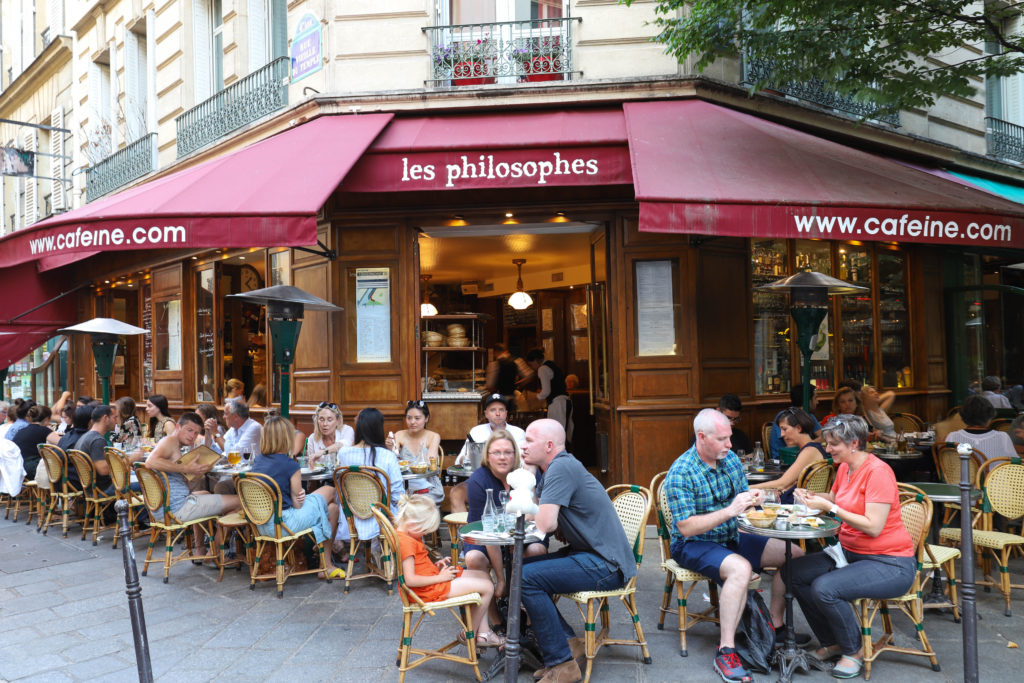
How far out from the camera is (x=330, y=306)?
8203mm

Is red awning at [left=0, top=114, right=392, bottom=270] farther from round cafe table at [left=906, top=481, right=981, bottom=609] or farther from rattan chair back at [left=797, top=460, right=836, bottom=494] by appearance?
round cafe table at [left=906, top=481, right=981, bottom=609]

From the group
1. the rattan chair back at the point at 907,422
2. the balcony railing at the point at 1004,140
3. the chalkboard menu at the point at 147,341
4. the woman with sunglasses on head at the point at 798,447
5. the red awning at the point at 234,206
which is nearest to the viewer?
the woman with sunglasses on head at the point at 798,447

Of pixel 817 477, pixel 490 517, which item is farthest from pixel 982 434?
pixel 490 517

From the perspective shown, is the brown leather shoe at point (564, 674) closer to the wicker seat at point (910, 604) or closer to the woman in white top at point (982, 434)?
the wicker seat at point (910, 604)

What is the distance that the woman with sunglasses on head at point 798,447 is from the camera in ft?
19.7

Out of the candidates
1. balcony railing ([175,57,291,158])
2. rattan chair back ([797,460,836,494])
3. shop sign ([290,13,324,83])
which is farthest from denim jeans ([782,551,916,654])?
balcony railing ([175,57,291,158])

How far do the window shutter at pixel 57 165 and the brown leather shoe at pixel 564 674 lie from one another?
16232 mm

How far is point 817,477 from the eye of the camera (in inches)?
234

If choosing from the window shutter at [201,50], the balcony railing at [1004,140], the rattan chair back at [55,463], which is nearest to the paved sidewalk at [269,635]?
the rattan chair back at [55,463]

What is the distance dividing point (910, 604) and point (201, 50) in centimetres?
1173

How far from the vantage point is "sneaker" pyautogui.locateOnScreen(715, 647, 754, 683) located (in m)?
4.24

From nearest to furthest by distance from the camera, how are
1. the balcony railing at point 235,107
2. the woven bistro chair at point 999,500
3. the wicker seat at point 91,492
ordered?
the woven bistro chair at point 999,500 → the wicker seat at point 91,492 → the balcony railing at point 235,107

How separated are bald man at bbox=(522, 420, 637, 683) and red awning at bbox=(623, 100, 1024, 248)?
267 centimetres

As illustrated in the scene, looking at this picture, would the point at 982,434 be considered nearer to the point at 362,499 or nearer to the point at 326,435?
the point at 362,499
